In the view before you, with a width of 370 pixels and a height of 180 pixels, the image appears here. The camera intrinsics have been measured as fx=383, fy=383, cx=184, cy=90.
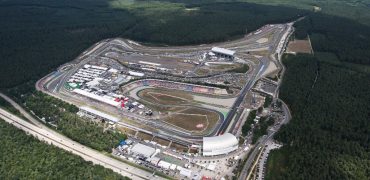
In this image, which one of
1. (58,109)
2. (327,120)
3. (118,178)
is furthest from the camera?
(58,109)

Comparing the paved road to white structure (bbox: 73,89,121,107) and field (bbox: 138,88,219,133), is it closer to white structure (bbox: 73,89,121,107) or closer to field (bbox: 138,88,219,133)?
white structure (bbox: 73,89,121,107)

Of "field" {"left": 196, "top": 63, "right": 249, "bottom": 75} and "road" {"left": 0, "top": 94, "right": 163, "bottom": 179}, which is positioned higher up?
"field" {"left": 196, "top": 63, "right": 249, "bottom": 75}

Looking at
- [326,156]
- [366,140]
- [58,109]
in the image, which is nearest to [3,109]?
[58,109]

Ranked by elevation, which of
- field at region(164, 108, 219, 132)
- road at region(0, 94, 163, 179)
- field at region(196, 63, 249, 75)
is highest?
field at region(196, 63, 249, 75)

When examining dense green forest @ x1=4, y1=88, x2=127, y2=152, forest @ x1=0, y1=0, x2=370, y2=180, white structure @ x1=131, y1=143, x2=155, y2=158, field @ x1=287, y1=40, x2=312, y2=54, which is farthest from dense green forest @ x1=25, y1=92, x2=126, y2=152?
field @ x1=287, y1=40, x2=312, y2=54

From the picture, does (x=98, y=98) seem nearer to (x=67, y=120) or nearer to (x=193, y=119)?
(x=67, y=120)

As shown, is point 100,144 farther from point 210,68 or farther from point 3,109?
point 210,68
